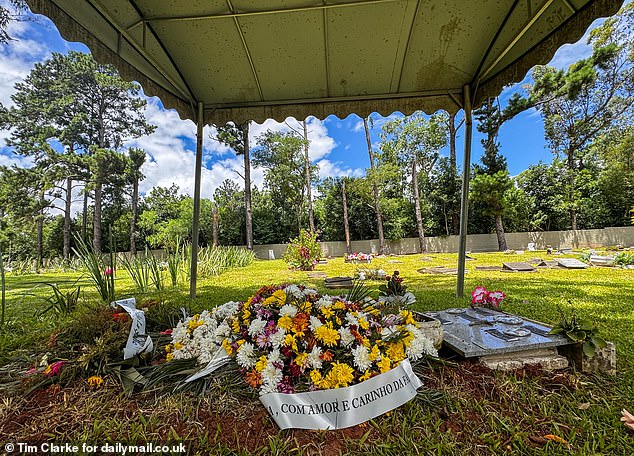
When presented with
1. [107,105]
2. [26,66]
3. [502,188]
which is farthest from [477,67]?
[26,66]

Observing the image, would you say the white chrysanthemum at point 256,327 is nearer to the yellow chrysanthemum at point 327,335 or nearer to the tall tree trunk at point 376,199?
the yellow chrysanthemum at point 327,335

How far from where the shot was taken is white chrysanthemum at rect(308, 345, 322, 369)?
131cm

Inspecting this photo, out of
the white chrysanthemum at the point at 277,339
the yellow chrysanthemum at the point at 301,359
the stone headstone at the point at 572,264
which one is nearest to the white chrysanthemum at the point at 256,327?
the white chrysanthemum at the point at 277,339

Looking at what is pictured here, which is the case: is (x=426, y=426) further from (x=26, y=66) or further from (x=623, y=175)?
(x=26, y=66)

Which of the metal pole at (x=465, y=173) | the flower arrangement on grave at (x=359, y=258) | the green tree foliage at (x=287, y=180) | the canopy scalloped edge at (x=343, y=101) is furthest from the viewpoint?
the green tree foliage at (x=287, y=180)

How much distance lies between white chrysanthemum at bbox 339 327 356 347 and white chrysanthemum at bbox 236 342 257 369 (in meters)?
0.45

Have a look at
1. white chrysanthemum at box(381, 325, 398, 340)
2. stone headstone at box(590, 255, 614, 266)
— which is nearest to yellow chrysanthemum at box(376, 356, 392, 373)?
white chrysanthemum at box(381, 325, 398, 340)

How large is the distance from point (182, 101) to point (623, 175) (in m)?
20.2

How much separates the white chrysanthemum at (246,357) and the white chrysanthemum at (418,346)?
0.80 m

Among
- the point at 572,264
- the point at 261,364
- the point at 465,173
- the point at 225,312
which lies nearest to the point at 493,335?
the point at 261,364

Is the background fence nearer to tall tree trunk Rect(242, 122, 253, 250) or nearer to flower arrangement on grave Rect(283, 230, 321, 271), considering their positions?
tall tree trunk Rect(242, 122, 253, 250)

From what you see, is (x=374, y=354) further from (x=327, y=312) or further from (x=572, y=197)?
(x=572, y=197)

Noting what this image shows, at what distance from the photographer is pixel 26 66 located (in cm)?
1683

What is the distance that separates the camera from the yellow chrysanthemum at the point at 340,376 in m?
1.27
